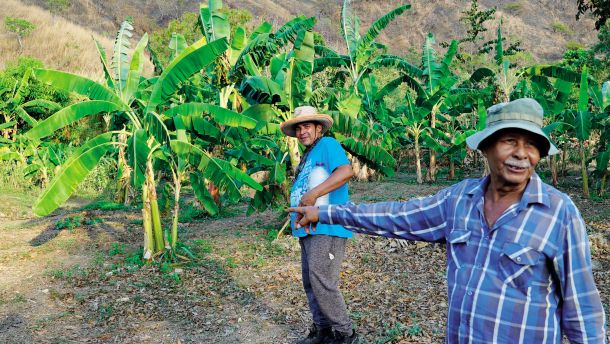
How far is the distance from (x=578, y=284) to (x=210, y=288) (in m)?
5.09

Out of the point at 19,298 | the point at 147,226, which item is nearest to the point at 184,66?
the point at 147,226

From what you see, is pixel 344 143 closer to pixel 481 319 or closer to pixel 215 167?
pixel 215 167

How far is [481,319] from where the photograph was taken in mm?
1739

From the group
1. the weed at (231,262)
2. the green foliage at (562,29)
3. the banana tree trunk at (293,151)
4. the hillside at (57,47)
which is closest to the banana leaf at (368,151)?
the banana tree trunk at (293,151)

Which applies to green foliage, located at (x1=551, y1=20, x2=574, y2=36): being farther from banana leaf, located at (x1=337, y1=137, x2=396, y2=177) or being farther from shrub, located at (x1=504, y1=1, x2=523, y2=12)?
banana leaf, located at (x1=337, y1=137, x2=396, y2=177)

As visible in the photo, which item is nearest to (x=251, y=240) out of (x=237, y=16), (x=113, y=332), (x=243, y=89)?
(x=243, y=89)

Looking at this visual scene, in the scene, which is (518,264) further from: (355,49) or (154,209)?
(355,49)

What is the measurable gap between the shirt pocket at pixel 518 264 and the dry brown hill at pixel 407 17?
147 feet

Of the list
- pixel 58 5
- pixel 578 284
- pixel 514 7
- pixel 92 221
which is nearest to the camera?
pixel 578 284

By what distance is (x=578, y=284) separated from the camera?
164 cm

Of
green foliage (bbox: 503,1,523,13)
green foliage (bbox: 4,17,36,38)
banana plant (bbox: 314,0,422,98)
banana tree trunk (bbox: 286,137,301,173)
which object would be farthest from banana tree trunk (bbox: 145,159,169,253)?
green foliage (bbox: 503,1,523,13)

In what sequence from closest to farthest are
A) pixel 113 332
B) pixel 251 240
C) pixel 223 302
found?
pixel 113 332 → pixel 223 302 → pixel 251 240

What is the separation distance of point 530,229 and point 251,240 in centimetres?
686

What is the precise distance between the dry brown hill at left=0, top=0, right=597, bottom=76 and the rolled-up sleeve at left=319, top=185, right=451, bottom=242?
44.4 meters
